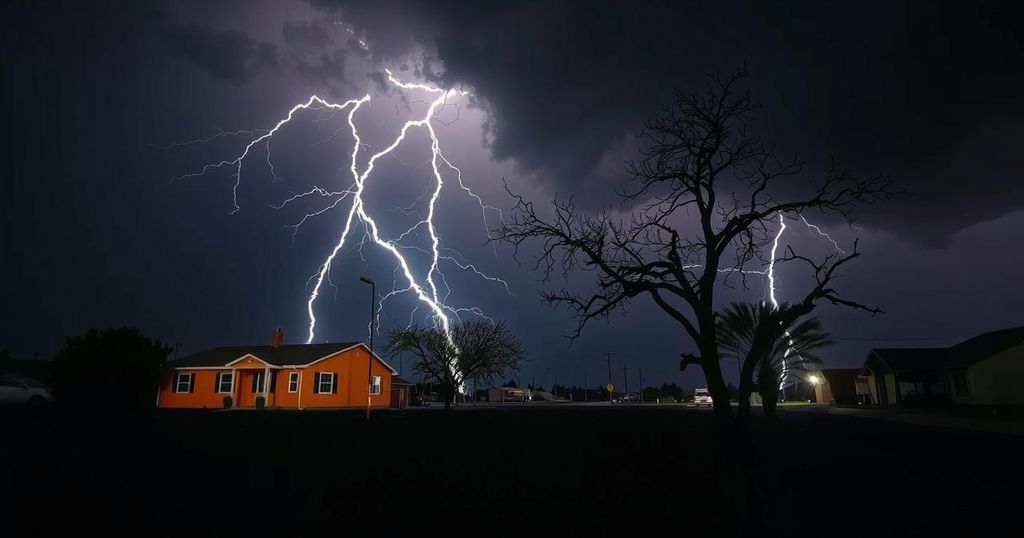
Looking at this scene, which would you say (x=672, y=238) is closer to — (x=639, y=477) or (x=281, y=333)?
(x=639, y=477)

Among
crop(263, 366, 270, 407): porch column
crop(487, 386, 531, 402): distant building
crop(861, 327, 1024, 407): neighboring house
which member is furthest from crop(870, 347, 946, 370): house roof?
crop(487, 386, 531, 402): distant building

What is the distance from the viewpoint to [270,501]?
7707 millimetres

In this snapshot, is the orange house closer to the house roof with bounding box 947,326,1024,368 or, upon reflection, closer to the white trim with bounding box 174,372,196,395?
the white trim with bounding box 174,372,196,395

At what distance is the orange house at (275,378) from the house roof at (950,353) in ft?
131

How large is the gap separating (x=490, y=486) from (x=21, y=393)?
99.4ft

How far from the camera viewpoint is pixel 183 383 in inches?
1667

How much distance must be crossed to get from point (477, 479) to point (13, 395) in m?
29.9

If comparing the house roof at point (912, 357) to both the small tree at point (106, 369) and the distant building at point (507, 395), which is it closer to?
the small tree at point (106, 369)

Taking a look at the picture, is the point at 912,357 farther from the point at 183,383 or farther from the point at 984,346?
the point at 183,383

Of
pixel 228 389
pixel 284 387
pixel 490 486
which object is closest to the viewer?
pixel 490 486

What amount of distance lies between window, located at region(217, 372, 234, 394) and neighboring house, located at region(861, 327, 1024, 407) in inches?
1912

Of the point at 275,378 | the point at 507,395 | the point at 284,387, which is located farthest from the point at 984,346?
the point at 507,395

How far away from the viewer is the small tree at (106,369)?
35.5m

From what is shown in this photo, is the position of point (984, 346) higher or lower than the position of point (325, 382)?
higher
